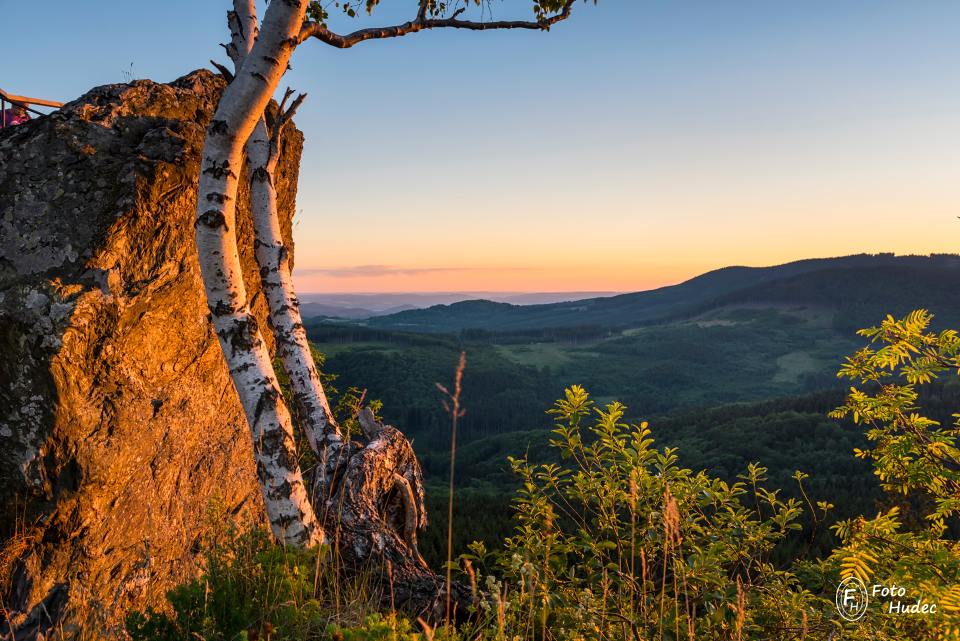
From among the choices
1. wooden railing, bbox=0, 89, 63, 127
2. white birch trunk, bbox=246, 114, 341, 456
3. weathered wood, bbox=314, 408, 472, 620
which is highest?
wooden railing, bbox=0, 89, 63, 127

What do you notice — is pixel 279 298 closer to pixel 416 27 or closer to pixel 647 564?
pixel 416 27

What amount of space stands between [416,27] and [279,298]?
127 inches

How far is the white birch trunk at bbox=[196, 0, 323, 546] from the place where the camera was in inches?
166

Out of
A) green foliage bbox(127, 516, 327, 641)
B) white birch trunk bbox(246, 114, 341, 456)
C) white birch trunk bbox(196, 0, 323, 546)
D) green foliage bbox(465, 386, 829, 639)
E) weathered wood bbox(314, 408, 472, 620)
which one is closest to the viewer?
green foliage bbox(127, 516, 327, 641)

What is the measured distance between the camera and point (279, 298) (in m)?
5.85

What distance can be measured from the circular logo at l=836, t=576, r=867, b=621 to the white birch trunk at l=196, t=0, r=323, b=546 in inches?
169

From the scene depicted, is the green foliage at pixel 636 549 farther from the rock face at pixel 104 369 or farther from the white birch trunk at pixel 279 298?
the rock face at pixel 104 369

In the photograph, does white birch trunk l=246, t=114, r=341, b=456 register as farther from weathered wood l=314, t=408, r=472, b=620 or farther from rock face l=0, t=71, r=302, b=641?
rock face l=0, t=71, r=302, b=641

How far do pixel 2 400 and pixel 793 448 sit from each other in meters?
107

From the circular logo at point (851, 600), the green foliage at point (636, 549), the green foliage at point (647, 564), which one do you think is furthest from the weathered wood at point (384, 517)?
the circular logo at point (851, 600)

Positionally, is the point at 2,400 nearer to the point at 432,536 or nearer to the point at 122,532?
the point at 122,532

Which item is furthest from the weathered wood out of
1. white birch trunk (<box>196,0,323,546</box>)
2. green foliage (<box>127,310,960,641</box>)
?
white birch trunk (<box>196,0,323,546</box>)

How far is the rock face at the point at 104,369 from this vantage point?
441cm

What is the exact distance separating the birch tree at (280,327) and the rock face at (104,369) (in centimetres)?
69
